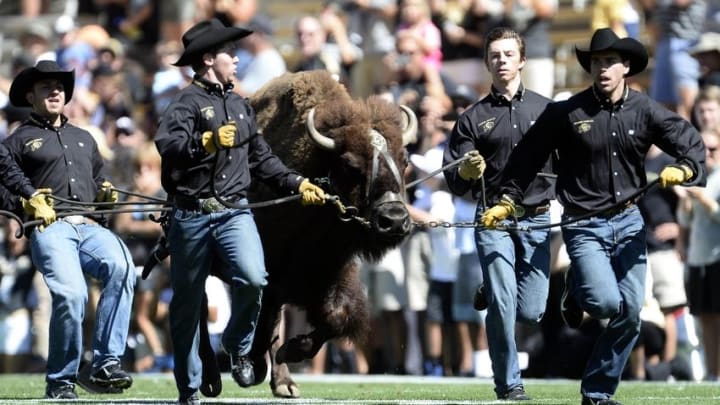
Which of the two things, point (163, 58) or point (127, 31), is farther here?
point (127, 31)

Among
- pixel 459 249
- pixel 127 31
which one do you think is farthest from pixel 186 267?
pixel 127 31

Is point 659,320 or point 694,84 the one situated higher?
point 694,84

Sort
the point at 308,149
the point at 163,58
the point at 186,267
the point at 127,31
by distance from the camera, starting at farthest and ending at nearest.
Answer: the point at 127,31 < the point at 163,58 < the point at 308,149 < the point at 186,267

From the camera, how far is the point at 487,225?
10070 mm

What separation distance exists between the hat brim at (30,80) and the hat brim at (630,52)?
373 cm

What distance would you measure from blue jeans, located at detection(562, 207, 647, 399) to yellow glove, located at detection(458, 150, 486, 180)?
0.75 metres

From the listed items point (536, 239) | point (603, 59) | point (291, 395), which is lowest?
point (291, 395)

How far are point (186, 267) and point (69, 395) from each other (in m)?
1.89

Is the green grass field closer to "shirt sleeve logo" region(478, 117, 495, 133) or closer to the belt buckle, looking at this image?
the belt buckle

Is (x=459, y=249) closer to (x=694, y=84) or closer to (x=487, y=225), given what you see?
(x=694, y=84)

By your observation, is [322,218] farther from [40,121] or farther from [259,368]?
[40,121]

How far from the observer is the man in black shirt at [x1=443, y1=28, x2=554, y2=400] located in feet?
33.9

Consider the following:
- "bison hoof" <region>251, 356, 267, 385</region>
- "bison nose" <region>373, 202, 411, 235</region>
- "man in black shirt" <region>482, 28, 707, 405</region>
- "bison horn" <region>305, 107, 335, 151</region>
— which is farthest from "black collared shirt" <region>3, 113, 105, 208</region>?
"man in black shirt" <region>482, 28, 707, 405</region>

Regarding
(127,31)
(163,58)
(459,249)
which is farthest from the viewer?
(127,31)
